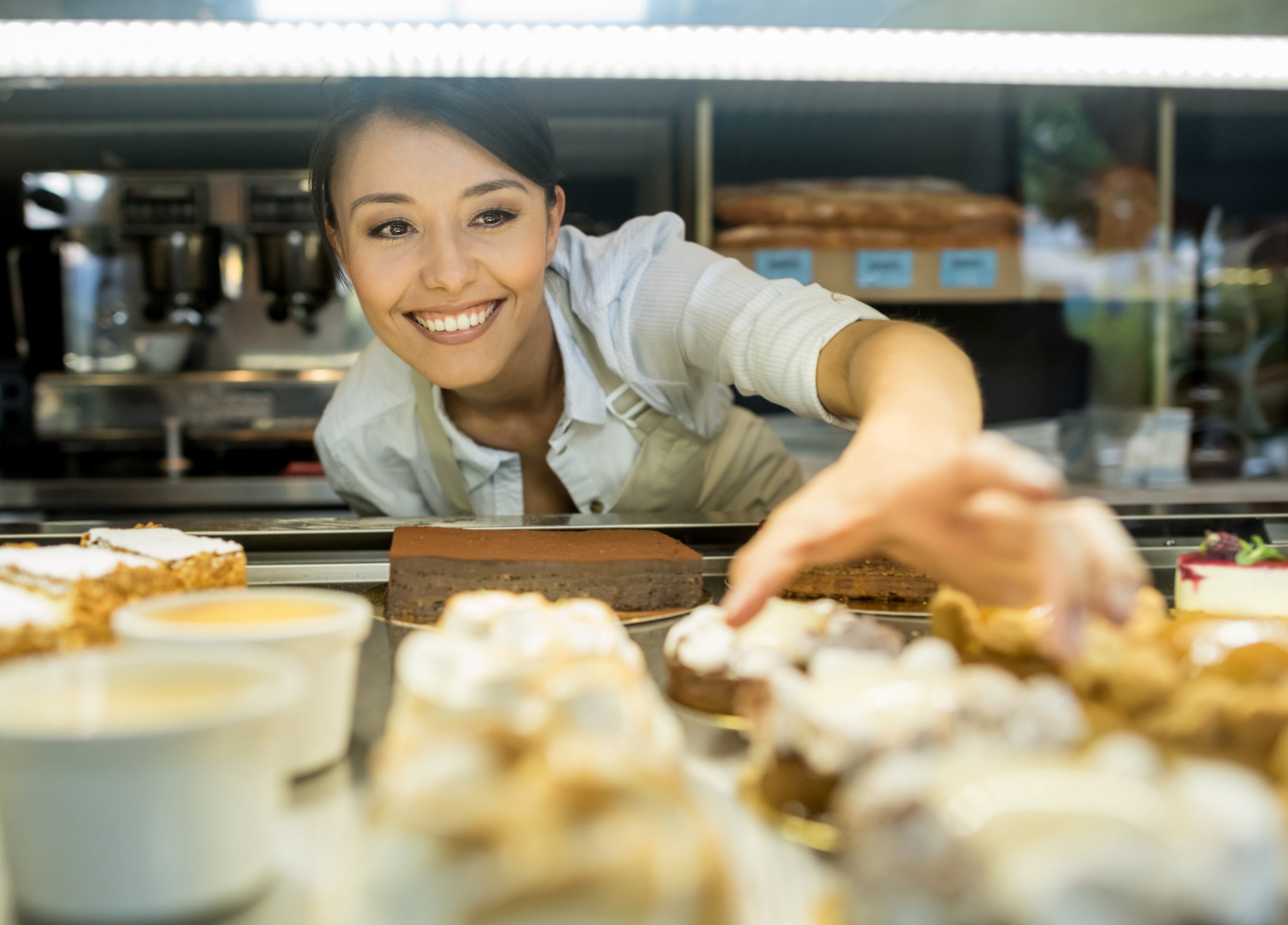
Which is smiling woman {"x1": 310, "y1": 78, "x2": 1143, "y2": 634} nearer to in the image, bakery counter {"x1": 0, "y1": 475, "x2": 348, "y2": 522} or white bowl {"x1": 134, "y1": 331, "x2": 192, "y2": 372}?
bakery counter {"x1": 0, "y1": 475, "x2": 348, "y2": 522}

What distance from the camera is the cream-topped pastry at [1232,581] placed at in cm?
108

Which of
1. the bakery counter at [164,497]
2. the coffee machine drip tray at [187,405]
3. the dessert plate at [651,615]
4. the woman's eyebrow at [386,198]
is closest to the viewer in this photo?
the dessert plate at [651,615]

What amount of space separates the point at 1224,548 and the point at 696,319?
78cm

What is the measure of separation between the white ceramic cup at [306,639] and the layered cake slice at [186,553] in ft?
1.04

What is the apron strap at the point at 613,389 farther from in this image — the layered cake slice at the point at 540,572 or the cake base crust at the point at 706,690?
the cake base crust at the point at 706,690

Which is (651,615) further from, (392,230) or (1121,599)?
(392,230)

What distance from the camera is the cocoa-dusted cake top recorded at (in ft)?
4.05

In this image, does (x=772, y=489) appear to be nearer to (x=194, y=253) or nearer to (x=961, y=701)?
(x=961, y=701)

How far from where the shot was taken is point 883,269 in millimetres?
3266

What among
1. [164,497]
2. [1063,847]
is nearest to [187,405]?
[164,497]

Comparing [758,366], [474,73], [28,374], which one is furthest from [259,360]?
[758,366]

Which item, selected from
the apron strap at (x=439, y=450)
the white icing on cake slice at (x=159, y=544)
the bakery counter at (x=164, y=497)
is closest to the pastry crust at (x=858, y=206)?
the bakery counter at (x=164, y=497)

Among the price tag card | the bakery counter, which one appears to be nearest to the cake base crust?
the bakery counter

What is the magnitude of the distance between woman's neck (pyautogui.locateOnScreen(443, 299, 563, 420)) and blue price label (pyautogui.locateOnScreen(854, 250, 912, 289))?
1.54m
